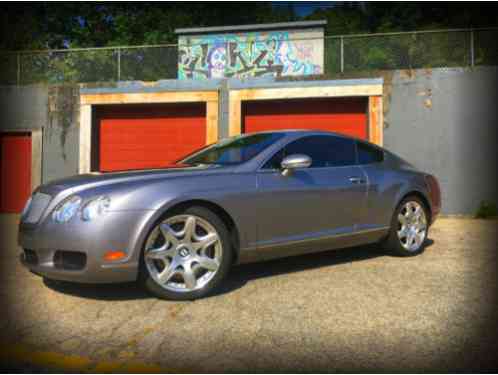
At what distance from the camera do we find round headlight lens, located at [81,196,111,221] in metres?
3.17

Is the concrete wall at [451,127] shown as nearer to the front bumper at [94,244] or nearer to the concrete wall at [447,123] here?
the concrete wall at [447,123]

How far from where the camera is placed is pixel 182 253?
3477 mm

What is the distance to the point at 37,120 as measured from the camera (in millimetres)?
12227

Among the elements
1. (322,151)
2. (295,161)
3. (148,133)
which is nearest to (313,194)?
(295,161)

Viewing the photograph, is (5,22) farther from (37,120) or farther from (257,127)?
(257,127)

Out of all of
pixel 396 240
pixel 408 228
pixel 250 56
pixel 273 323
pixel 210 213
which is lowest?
pixel 273 323

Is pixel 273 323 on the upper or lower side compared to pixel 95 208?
lower

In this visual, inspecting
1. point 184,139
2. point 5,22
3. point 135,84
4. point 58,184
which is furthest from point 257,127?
point 5,22

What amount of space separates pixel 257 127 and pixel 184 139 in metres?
2.00

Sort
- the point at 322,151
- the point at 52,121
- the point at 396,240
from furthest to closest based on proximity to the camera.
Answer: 1. the point at 52,121
2. the point at 396,240
3. the point at 322,151

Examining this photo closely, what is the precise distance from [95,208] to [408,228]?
361 centimetres

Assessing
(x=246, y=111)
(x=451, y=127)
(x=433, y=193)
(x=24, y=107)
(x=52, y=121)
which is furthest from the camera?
(x=24, y=107)

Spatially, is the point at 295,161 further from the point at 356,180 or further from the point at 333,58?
the point at 333,58

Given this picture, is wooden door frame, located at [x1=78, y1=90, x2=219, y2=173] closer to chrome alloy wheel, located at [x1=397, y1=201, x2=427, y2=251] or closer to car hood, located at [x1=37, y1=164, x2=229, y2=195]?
chrome alloy wheel, located at [x1=397, y1=201, x2=427, y2=251]
